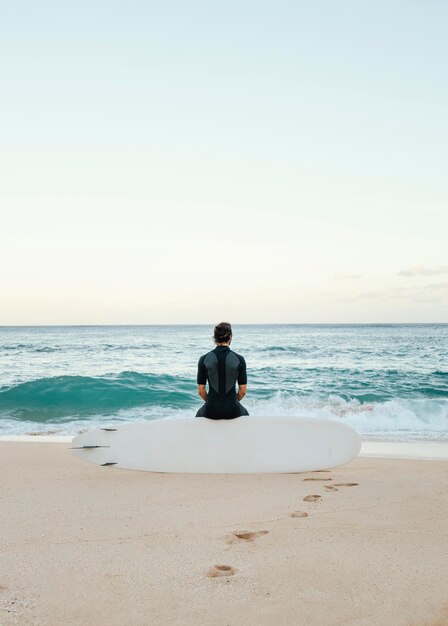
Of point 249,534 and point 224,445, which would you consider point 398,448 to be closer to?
point 224,445

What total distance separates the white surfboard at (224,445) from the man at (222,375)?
0.37 feet

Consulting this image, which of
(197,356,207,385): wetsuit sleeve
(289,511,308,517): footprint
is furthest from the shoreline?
(289,511,308,517): footprint

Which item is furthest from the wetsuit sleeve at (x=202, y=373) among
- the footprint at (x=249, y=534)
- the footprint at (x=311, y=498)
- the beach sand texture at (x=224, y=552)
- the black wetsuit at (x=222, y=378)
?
the footprint at (x=249, y=534)

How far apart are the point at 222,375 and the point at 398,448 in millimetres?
2920

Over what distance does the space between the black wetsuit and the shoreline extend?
6.04 feet

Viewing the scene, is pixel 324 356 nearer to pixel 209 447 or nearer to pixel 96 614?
pixel 209 447

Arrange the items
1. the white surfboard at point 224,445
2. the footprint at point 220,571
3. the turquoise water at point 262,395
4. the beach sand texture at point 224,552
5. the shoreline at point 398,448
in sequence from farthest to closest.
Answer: the turquoise water at point 262,395, the shoreline at point 398,448, the white surfboard at point 224,445, the footprint at point 220,571, the beach sand texture at point 224,552

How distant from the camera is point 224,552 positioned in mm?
2549

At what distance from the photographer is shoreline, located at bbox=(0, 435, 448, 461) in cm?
581

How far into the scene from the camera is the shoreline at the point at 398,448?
5812 millimetres

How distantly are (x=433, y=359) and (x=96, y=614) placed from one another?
67.8 feet

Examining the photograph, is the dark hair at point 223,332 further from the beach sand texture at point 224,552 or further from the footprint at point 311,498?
the footprint at point 311,498

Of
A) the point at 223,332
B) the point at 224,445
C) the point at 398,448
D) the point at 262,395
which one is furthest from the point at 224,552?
the point at 262,395

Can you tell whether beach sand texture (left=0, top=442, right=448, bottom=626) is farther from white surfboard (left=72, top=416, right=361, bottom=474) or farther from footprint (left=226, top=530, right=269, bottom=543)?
white surfboard (left=72, top=416, right=361, bottom=474)
